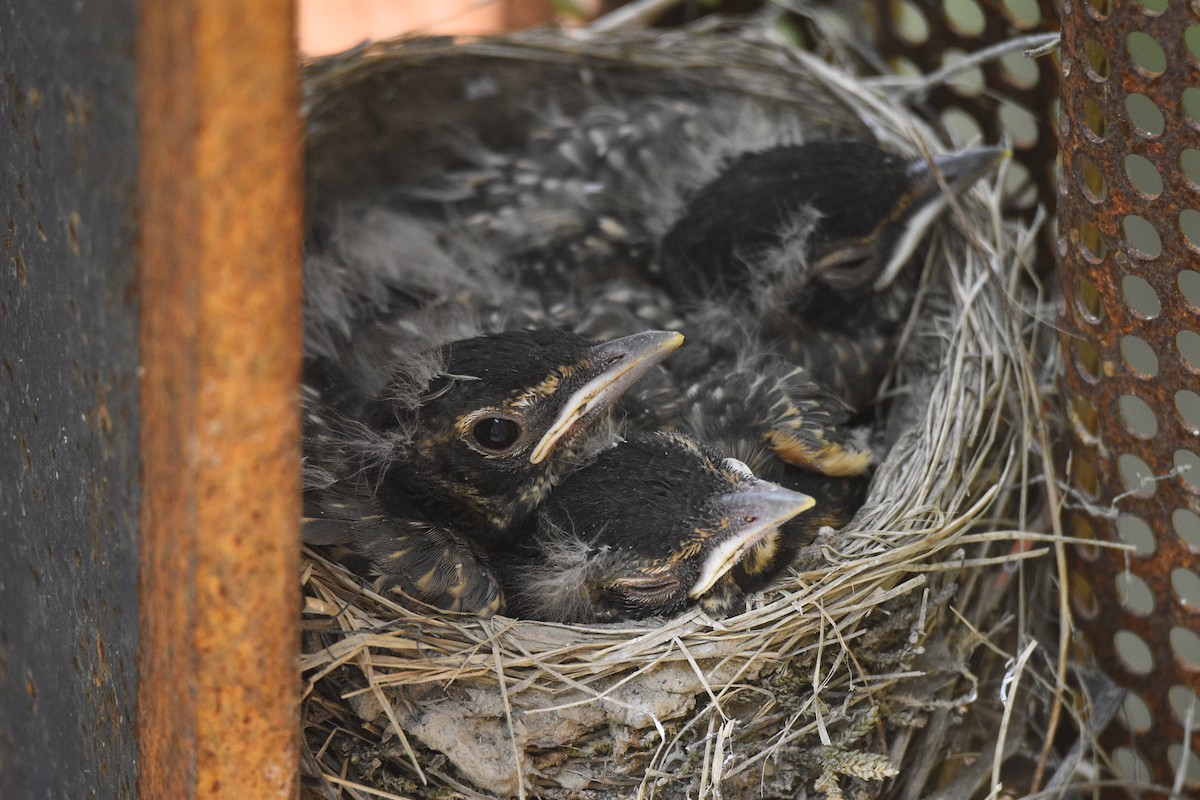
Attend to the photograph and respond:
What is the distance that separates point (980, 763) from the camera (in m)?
1.58

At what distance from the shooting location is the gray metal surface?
2.86ft

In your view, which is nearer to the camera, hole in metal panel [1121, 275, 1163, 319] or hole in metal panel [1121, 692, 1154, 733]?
hole in metal panel [1121, 275, 1163, 319]

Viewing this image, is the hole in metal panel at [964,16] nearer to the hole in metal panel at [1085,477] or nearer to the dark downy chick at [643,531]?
the hole in metal panel at [1085,477]

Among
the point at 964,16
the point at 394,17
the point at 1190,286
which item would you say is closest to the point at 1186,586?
the point at 1190,286

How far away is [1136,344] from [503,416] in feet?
2.64

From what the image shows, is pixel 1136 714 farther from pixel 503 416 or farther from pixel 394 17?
pixel 394 17

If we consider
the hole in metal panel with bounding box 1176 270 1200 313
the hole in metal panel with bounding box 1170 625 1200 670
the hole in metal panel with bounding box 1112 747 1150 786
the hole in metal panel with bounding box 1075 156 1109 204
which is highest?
the hole in metal panel with bounding box 1075 156 1109 204

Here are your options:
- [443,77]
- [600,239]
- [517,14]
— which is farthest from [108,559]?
[517,14]

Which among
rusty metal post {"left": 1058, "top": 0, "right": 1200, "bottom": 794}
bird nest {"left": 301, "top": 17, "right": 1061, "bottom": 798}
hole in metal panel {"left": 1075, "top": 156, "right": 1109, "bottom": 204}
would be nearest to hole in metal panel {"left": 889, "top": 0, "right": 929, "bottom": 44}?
bird nest {"left": 301, "top": 17, "right": 1061, "bottom": 798}

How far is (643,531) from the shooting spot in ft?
4.60

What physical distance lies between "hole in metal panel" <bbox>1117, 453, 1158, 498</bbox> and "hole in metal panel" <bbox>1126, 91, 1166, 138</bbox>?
0.42m

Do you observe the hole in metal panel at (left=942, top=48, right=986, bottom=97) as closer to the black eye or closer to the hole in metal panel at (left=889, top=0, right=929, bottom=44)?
the hole in metal panel at (left=889, top=0, right=929, bottom=44)

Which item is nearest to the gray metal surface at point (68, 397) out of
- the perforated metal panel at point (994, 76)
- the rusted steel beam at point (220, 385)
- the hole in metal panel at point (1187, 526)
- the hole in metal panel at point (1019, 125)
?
the rusted steel beam at point (220, 385)

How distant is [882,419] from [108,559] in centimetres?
133
